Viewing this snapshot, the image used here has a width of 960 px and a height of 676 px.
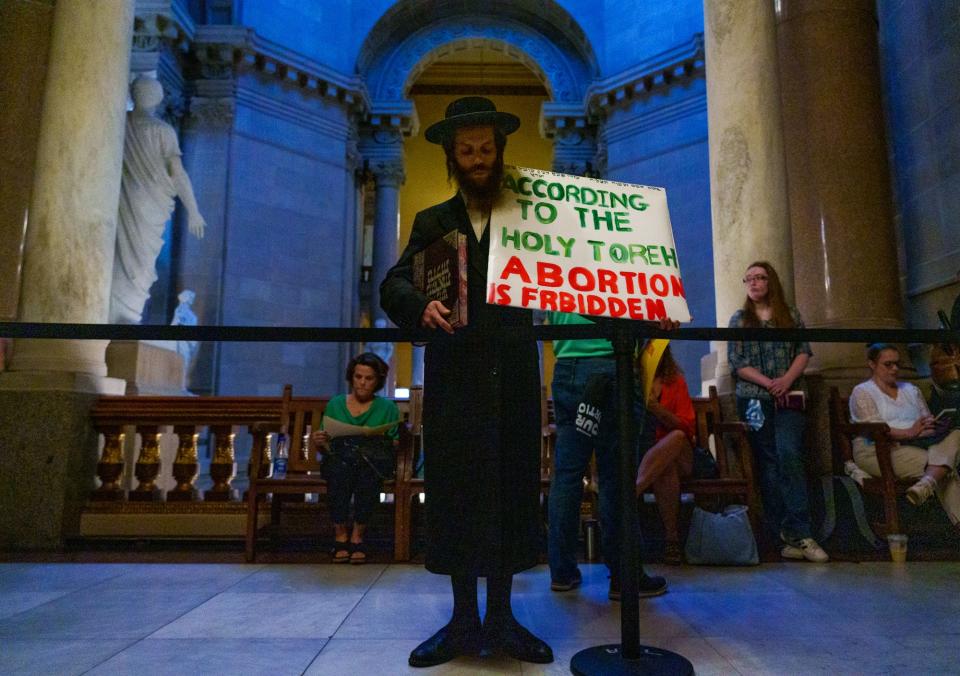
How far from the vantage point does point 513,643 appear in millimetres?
2273

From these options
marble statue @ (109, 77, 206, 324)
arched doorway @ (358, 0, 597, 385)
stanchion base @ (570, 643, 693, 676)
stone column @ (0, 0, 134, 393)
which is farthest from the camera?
arched doorway @ (358, 0, 597, 385)

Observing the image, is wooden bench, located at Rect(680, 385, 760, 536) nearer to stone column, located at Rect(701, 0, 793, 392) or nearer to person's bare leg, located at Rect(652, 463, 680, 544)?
person's bare leg, located at Rect(652, 463, 680, 544)

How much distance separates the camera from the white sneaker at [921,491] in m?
4.27

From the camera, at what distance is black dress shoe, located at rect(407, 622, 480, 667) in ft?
7.27

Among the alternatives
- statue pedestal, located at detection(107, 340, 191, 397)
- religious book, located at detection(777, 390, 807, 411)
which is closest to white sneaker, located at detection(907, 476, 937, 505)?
religious book, located at detection(777, 390, 807, 411)

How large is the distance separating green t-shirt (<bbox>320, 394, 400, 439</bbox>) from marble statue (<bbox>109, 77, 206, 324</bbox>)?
12.5ft

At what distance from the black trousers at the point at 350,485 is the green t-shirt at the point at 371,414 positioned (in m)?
0.26

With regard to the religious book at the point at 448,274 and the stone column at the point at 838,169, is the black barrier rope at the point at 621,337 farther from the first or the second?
the stone column at the point at 838,169

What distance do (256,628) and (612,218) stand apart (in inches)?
80.5

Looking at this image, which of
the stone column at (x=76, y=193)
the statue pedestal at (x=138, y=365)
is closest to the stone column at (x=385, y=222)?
the statue pedestal at (x=138, y=365)

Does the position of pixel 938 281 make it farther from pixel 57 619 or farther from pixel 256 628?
pixel 57 619

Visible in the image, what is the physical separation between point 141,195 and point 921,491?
7476mm

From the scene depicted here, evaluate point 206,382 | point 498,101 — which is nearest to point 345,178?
point 206,382

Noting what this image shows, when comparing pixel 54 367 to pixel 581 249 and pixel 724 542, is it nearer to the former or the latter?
pixel 581 249
